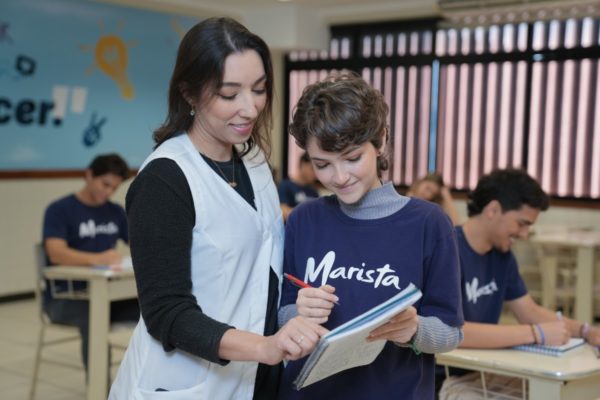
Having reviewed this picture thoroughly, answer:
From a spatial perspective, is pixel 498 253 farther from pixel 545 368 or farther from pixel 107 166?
pixel 107 166

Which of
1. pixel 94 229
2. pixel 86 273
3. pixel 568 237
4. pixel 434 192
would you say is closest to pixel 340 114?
pixel 86 273

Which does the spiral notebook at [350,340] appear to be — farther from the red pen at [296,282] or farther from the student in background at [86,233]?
the student in background at [86,233]

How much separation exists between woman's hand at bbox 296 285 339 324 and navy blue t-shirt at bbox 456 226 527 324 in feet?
4.05

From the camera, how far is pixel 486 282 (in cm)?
254

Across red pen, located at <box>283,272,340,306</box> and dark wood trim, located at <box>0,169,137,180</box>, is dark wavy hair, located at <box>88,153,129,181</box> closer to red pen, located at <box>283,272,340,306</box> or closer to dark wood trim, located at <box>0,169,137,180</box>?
dark wood trim, located at <box>0,169,137,180</box>

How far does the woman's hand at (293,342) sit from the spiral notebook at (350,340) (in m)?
0.02

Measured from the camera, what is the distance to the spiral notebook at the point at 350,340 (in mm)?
1153

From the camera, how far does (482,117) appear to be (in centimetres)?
751

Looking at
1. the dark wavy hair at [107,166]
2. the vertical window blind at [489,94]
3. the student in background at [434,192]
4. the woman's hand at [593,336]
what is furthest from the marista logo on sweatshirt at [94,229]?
the vertical window blind at [489,94]

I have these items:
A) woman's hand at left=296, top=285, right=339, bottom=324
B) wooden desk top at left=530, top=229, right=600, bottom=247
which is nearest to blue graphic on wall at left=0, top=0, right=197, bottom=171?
wooden desk top at left=530, top=229, right=600, bottom=247

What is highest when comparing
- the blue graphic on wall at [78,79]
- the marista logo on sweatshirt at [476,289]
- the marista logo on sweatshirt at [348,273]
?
the blue graphic on wall at [78,79]

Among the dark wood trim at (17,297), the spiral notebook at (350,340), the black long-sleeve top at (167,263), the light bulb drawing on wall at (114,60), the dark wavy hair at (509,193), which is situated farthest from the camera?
the light bulb drawing on wall at (114,60)

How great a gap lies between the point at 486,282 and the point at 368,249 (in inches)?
48.4

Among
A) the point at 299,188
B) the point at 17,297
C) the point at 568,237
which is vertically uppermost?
the point at 299,188
